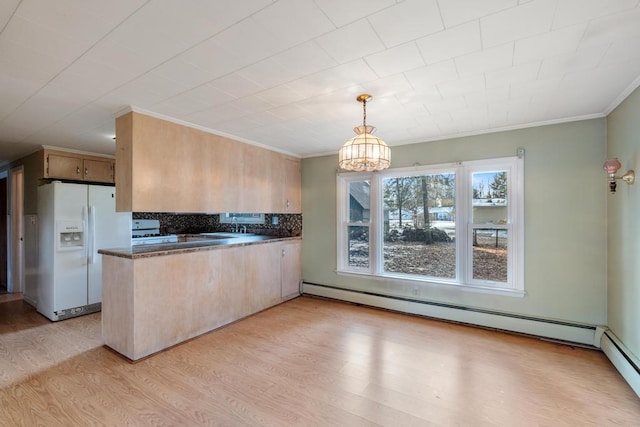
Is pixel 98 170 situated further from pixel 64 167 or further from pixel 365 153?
pixel 365 153

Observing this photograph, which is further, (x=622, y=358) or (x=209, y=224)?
(x=209, y=224)

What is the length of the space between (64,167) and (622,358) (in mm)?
6784

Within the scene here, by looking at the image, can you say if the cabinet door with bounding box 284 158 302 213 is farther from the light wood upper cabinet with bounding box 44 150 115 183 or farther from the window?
the light wood upper cabinet with bounding box 44 150 115 183

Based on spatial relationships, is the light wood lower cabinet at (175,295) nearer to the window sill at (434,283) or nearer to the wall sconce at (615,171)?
the window sill at (434,283)

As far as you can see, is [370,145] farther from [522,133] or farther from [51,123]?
[51,123]

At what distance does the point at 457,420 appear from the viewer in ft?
6.40

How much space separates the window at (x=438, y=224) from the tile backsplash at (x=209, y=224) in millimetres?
931

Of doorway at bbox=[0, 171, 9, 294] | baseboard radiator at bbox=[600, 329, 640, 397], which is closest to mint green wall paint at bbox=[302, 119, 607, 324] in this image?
baseboard radiator at bbox=[600, 329, 640, 397]

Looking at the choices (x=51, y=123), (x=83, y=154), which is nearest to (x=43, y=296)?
(x=83, y=154)

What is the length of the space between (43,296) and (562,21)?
593cm

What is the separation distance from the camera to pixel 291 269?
15.6 feet

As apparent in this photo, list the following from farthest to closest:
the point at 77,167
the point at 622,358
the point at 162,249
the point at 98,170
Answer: the point at 98,170 < the point at 77,167 < the point at 162,249 < the point at 622,358

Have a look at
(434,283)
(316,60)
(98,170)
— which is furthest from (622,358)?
(98,170)

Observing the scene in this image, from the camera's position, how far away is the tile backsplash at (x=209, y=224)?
508 centimetres
